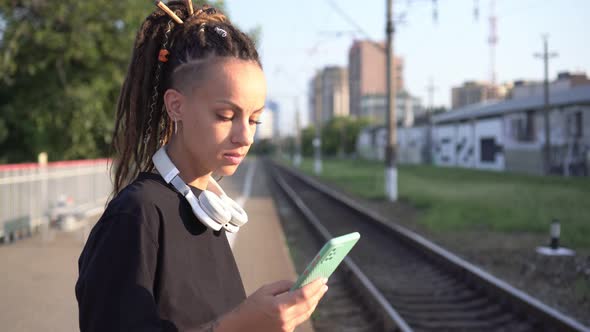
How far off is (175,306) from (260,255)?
331 inches

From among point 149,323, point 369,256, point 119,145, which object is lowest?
point 369,256

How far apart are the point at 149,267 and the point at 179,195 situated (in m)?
0.23

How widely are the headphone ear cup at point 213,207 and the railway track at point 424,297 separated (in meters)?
4.61

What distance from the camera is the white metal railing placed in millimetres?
10173

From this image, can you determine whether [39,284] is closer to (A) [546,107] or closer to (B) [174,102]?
(B) [174,102]

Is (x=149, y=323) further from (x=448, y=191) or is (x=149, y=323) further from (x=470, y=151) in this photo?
(x=470, y=151)

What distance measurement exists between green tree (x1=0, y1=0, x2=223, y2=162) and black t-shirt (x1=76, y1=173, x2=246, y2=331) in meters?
15.7

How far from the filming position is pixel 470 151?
5297 cm

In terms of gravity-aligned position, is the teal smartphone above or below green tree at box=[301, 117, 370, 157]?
below

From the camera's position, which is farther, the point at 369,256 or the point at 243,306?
the point at 369,256

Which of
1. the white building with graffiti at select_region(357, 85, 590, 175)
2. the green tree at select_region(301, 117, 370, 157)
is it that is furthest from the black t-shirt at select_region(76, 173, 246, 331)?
the green tree at select_region(301, 117, 370, 157)

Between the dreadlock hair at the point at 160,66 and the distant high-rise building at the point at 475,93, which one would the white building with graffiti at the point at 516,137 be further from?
the distant high-rise building at the point at 475,93

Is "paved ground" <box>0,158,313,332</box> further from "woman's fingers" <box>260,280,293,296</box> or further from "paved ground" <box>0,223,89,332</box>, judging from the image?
"woman's fingers" <box>260,280,293,296</box>

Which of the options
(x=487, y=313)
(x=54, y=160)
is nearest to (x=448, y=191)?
(x=54, y=160)
